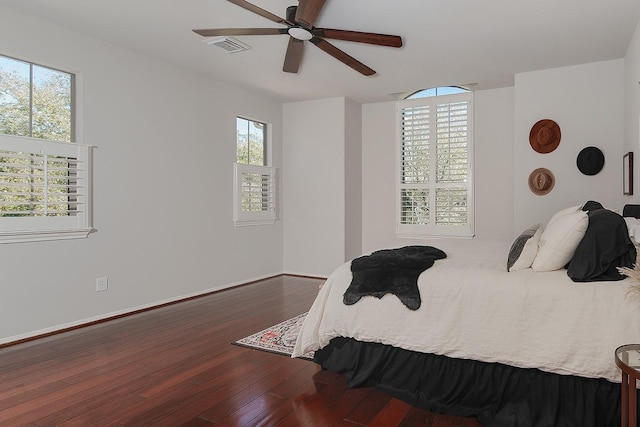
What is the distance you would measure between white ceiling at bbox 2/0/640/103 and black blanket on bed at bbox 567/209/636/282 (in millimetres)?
1987

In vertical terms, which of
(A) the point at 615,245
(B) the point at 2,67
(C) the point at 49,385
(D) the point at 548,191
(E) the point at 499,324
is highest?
(B) the point at 2,67

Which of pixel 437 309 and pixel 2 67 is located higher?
pixel 2 67

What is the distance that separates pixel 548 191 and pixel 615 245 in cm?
292

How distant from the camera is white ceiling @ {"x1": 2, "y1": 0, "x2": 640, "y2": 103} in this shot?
3.38 metres

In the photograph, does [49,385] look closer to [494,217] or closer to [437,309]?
[437,309]

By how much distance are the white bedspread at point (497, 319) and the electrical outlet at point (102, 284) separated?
2303 mm

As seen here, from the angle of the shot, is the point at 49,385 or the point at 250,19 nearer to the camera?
the point at 49,385

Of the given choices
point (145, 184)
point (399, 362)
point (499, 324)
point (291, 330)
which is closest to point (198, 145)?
point (145, 184)

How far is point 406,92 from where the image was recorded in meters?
6.05

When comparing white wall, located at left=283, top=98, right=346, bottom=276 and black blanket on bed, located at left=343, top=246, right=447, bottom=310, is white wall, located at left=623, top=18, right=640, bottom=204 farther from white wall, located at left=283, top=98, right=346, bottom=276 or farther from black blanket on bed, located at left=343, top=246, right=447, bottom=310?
white wall, located at left=283, top=98, right=346, bottom=276

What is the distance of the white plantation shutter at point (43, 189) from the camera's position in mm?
3385

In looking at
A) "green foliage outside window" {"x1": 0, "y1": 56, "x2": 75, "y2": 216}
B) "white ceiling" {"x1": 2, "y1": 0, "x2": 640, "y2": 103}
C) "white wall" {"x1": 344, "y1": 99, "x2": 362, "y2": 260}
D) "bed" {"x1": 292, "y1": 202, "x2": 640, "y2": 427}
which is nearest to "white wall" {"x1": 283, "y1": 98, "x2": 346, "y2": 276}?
"white wall" {"x1": 344, "y1": 99, "x2": 362, "y2": 260}

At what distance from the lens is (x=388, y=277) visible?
2.61m

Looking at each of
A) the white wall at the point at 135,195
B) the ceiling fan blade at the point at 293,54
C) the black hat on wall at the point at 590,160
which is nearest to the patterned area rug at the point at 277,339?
the white wall at the point at 135,195
